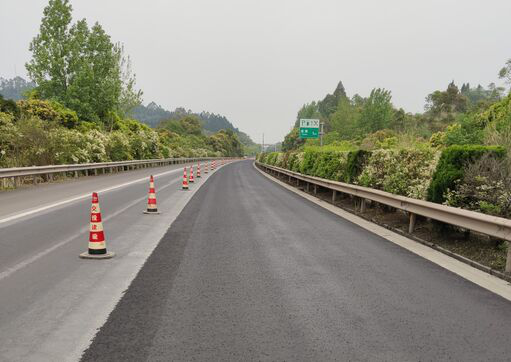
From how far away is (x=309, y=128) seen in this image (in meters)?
40.1

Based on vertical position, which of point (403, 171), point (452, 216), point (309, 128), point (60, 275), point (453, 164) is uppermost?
point (309, 128)

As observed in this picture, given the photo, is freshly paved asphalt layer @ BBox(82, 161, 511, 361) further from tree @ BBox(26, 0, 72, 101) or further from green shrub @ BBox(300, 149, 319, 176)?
tree @ BBox(26, 0, 72, 101)

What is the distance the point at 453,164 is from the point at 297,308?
492 cm

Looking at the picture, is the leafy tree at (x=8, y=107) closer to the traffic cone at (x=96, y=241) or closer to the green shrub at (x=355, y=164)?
the green shrub at (x=355, y=164)

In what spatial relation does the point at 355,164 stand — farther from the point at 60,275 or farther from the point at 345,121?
the point at 345,121

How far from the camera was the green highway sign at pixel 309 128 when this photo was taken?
130 feet

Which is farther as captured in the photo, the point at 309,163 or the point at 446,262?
the point at 309,163

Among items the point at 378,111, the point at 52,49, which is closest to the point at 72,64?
the point at 52,49

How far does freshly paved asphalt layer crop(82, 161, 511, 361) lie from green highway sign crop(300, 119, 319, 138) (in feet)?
109

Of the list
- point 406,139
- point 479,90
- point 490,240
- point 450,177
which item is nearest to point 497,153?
point 450,177

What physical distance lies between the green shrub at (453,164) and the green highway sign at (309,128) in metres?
32.2

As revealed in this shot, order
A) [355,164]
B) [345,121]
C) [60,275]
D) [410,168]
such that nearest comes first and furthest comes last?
[60,275] → [410,168] → [355,164] → [345,121]

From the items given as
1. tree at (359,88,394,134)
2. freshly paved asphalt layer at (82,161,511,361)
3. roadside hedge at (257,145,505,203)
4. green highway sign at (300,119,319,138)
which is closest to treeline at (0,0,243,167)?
green highway sign at (300,119,319,138)

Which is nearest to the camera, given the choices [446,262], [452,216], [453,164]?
[446,262]
